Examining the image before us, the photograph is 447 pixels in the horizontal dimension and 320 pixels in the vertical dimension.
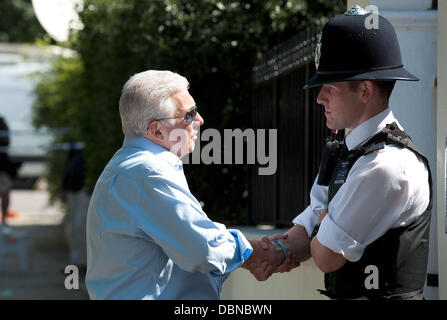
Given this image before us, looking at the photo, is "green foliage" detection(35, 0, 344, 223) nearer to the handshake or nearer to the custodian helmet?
the handshake

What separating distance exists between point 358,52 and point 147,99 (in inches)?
33.8

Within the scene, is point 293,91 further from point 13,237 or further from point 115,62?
point 13,237

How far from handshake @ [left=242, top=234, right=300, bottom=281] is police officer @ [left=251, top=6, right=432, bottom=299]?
1.88 ft

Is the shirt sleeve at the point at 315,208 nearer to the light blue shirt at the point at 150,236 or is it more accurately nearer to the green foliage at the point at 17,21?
the light blue shirt at the point at 150,236

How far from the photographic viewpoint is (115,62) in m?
7.80

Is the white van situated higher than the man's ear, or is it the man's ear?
the man's ear

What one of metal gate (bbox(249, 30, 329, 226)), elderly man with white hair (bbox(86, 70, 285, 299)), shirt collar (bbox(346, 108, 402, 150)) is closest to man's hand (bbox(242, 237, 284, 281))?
elderly man with white hair (bbox(86, 70, 285, 299))

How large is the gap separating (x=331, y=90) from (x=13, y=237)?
8107mm

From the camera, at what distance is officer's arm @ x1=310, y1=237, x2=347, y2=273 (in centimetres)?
294

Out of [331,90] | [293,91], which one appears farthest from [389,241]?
[293,91]

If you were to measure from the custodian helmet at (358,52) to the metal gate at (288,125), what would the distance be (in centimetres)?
177

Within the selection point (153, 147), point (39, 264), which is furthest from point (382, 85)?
point (39, 264)

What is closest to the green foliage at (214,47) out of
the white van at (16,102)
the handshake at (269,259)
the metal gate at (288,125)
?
the metal gate at (288,125)

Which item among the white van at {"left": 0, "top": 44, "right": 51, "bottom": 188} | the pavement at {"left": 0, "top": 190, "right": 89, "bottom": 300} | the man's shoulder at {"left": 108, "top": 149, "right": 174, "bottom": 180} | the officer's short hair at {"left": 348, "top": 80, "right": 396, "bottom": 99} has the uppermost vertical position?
the officer's short hair at {"left": 348, "top": 80, "right": 396, "bottom": 99}
